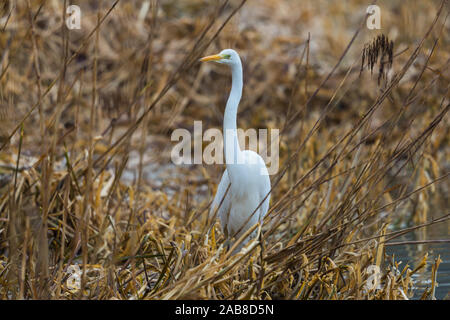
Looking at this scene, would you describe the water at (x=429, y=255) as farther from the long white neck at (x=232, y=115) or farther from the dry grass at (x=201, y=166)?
the long white neck at (x=232, y=115)

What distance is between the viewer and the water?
282cm

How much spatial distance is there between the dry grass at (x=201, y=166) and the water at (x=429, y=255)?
0.14 metres

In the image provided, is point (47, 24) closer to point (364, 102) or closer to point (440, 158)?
point (364, 102)

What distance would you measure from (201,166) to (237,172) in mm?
2209

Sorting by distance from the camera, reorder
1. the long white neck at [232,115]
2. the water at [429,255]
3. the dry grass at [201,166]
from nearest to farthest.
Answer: the dry grass at [201,166]
the long white neck at [232,115]
the water at [429,255]

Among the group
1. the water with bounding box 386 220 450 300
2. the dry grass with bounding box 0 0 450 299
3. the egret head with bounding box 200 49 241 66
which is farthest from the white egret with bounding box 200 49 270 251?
the water with bounding box 386 220 450 300

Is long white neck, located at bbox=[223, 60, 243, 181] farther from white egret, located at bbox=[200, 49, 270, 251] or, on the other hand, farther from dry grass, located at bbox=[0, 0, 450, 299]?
dry grass, located at bbox=[0, 0, 450, 299]

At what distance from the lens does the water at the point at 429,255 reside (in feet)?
9.24

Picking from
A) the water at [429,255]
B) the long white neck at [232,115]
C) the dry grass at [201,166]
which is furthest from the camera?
the water at [429,255]

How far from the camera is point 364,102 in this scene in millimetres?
6020

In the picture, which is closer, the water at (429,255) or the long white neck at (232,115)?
the long white neck at (232,115)

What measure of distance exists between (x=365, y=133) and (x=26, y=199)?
1.65 metres

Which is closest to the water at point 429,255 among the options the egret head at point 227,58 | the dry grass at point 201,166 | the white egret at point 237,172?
the dry grass at point 201,166
